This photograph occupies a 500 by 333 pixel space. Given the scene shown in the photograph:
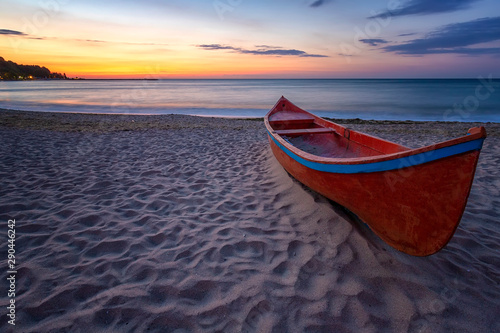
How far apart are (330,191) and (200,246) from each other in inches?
60.3

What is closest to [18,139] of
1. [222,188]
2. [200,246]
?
[222,188]

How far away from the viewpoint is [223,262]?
2408 mm

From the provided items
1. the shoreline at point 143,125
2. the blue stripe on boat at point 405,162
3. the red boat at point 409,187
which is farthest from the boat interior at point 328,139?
the shoreline at point 143,125

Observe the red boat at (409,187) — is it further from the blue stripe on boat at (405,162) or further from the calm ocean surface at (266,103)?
the calm ocean surface at (266,103)

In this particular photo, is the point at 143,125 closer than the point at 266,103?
Yes

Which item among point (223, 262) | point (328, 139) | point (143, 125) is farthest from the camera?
point (143, 125)

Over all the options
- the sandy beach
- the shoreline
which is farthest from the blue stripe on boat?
the shoreline

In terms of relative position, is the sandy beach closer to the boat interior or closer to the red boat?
the red boat

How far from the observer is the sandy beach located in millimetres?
1847

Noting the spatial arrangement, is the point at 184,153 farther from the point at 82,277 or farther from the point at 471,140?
the point at 471,140

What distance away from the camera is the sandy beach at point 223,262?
6.06 feet

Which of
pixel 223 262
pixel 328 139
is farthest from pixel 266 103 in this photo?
pixel 223 262

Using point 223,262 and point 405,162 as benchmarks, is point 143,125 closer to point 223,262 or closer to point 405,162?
point 223,262

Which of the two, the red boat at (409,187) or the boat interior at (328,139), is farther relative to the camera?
the boat interior at (328,139)
